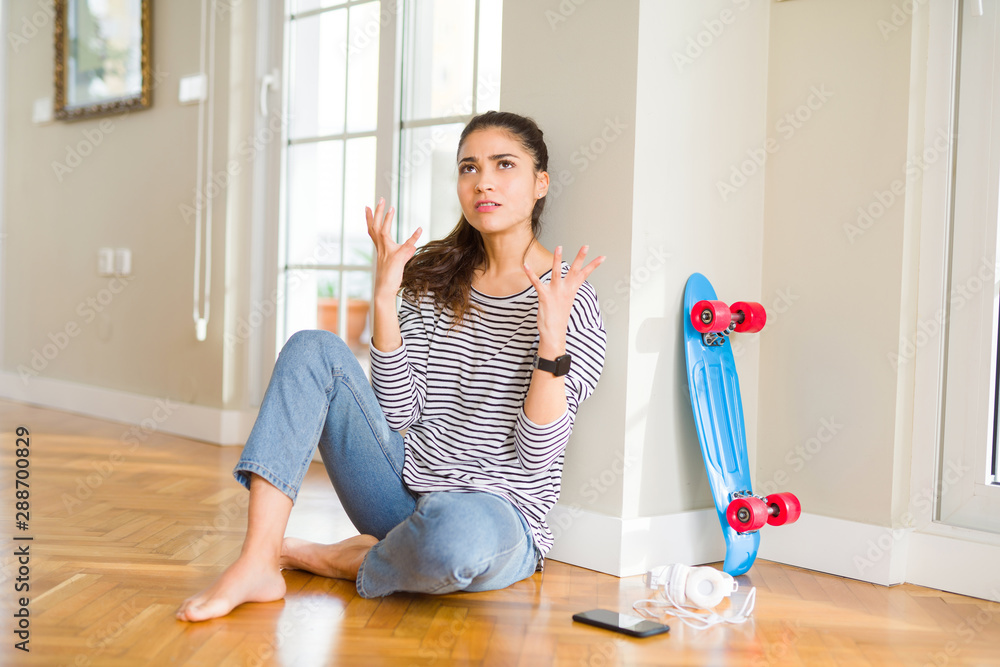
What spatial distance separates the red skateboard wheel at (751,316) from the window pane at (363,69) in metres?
1.50

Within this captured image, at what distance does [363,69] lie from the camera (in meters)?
3.06

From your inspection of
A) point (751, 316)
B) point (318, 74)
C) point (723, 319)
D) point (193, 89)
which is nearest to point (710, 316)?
point (723, 319)

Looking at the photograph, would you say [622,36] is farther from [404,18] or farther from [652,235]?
[404,18]

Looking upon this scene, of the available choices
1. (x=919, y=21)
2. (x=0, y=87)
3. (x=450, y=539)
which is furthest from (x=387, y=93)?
(x=0, y=87)

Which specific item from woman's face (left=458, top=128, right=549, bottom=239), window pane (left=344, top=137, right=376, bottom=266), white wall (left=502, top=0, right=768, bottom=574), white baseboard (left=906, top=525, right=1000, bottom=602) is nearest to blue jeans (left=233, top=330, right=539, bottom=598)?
white wall (left=502, top=0, right=768, bottom=574)

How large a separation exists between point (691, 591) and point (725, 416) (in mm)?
458

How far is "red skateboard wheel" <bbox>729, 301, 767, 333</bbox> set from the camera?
1984 millimetres

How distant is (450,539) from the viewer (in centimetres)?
149

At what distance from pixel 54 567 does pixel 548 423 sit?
3.18ft

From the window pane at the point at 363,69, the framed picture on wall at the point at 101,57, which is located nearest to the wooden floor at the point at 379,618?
the window pane at the point at 363,69

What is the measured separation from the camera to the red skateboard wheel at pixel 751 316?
1.98 meters

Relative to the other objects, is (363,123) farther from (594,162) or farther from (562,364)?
(562,364)

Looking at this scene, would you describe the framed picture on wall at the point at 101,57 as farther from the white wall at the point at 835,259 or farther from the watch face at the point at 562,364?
the watch face at the point at 562,364

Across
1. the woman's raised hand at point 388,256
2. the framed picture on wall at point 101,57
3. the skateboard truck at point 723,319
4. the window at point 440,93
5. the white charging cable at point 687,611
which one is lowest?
the white charging cable at point 687,611
